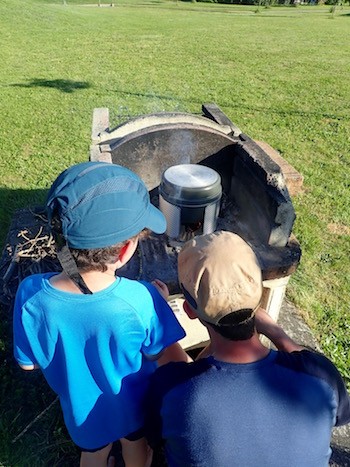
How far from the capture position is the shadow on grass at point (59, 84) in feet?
26.0

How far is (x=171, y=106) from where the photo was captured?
7.06 meters

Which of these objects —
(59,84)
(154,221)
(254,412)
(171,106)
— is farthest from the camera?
(59,84)

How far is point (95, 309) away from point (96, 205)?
34 cm

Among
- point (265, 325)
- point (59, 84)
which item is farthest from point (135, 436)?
point (59, 84)

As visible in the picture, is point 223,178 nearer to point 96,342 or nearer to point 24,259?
point 24,259

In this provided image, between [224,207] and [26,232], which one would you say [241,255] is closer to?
[224,207]

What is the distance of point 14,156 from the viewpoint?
17.5 ft

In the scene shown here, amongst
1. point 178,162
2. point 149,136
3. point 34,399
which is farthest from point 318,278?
point 34,399

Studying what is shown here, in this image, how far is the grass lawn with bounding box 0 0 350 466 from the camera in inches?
108

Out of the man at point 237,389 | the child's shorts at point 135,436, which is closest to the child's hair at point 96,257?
the man at point 237,389

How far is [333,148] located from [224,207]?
3483mm

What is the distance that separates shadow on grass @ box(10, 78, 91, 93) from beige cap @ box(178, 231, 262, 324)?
7.41 meters

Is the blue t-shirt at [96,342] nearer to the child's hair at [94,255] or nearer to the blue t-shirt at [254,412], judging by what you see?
the child's hair at [94,255]

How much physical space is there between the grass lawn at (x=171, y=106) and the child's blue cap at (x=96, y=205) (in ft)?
5.02
